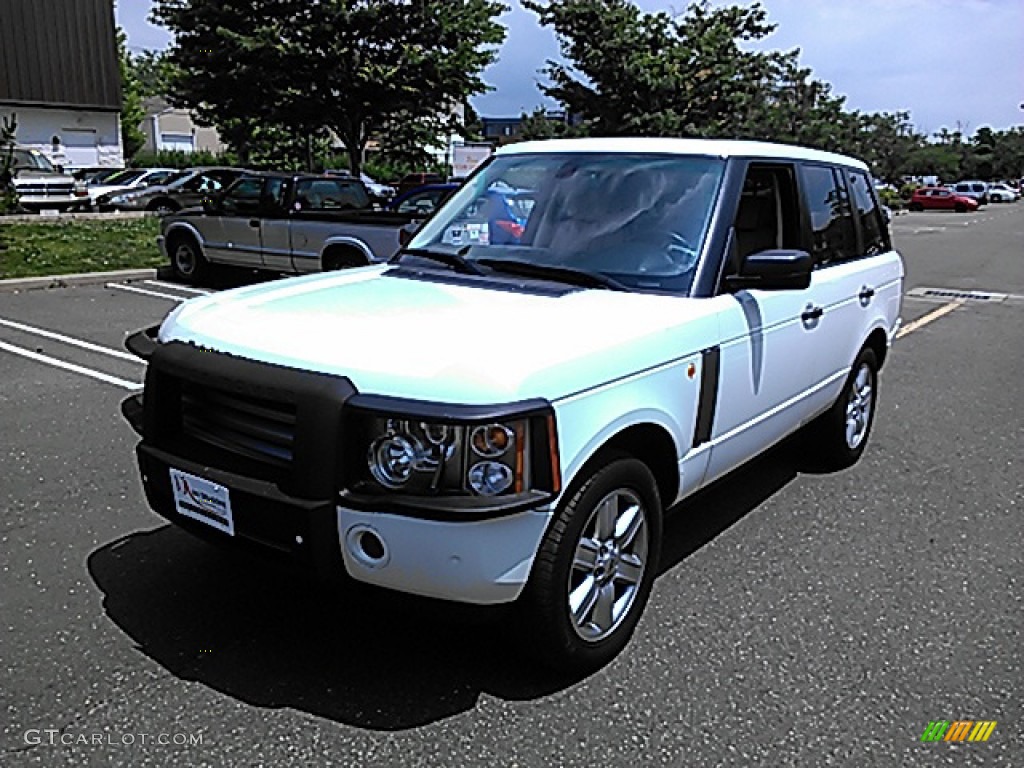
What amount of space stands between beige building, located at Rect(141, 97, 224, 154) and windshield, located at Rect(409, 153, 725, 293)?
250 feet

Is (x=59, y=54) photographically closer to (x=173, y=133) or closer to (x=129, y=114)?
(x=129, y=114)

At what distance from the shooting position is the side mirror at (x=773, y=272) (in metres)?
3.86

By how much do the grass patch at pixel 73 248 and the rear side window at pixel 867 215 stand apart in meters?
11.2

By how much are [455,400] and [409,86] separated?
22.3 m

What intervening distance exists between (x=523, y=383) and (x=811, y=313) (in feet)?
7.71

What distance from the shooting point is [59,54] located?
1458 inches

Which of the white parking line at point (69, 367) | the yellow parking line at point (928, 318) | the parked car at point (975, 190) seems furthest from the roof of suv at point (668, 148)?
the parked car at point (975, 190)

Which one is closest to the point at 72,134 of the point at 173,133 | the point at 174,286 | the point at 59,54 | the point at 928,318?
the point at 59,54

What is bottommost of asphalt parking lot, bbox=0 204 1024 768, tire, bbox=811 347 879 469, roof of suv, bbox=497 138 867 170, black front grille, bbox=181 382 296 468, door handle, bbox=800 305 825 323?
asphalt parking lot, bbox=0 204 1024 768

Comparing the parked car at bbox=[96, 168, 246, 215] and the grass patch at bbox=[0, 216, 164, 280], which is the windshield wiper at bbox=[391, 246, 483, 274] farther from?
the parked car at bbox=[96, 168, 246, 215]

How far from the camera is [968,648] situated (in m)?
3.58

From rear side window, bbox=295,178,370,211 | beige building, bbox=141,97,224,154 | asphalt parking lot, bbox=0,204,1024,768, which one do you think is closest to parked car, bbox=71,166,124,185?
rear side window, bbox=295,178,370,211

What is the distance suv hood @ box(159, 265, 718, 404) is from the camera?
284cm

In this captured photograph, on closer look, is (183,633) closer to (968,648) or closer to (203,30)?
Answer: (968,648)
